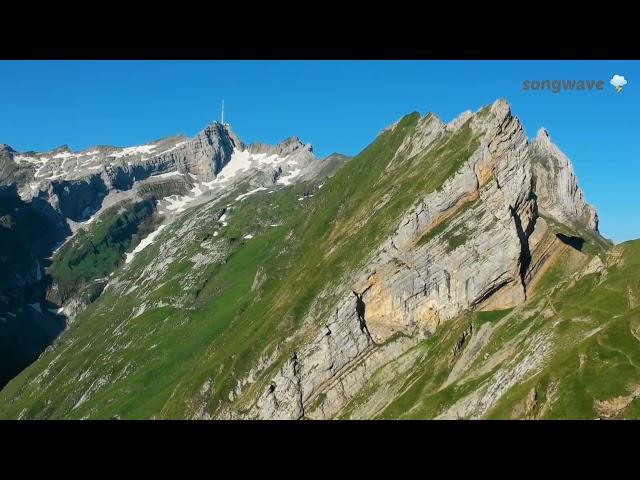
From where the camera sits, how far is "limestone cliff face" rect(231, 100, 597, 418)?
11625cm

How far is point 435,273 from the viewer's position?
4803 inches

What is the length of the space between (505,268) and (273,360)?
58.5 meters

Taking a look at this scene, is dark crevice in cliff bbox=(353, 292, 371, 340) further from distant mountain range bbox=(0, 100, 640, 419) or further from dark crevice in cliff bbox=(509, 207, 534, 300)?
dark crevice in cliff bbox=(509, 207, 534, 300)

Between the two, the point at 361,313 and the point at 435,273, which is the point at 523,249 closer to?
the point at 435,273

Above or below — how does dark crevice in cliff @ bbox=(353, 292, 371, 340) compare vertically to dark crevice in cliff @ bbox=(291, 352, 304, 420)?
above

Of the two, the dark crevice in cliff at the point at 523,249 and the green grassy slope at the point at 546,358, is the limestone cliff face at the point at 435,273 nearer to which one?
the dark crevice in cliff at the point at 523,249

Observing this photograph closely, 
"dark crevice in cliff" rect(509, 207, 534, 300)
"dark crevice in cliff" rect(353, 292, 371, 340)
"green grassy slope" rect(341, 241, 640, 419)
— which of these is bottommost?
"green grassy slope" rect(341, 241, 640, 419)

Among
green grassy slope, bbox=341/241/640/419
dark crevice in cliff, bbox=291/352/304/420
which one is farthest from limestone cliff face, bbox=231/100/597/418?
green grassy slope, bbox=341/241/640/419

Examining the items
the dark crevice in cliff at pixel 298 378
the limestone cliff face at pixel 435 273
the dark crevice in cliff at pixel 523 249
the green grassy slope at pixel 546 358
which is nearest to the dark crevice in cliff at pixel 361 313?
the limestone cliff face at pixel 435 273

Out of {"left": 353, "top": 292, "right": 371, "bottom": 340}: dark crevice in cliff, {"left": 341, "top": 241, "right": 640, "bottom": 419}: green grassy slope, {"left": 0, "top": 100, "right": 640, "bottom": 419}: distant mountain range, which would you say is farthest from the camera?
{"left": 353, "top": 292, "right": 371, "bottom": 340}: dark crevice in cliff

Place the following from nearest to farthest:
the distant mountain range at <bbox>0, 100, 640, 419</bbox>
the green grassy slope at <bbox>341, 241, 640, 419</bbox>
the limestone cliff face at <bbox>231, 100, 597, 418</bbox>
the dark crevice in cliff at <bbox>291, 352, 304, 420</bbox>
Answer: the green grassy slope at <bbox>341, 241, 640, 419</bbox> → the distant mountain range at <bbox>0, 100, 640, 419</bbox> → the limestone cliff face at <bbox>231, 100, 597, 418</bbox> → the dark crevice in cliff at <bbox>291, 352, 304, 420</bbox>

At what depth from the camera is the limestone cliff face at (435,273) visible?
11625 centimetres

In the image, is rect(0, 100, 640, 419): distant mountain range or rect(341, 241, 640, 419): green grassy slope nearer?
rect(341, 241, 640, 419): green grassy slope
